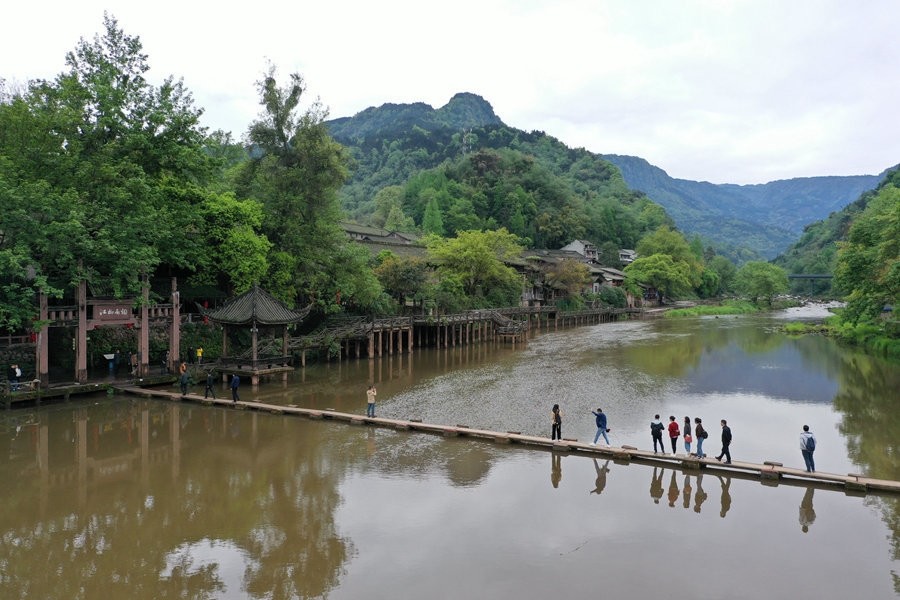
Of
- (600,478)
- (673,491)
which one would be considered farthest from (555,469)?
(673,491)

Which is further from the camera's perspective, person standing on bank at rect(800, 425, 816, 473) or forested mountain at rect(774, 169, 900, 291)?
forested mountain at rect(774, 169, 900, 291)

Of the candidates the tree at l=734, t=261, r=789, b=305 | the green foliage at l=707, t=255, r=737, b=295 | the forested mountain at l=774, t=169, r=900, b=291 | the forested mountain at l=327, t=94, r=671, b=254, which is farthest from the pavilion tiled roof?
the forested mountain at l=774, t=169, r=900, b=291

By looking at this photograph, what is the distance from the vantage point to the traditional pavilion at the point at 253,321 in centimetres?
2617

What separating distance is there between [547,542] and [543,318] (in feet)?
184

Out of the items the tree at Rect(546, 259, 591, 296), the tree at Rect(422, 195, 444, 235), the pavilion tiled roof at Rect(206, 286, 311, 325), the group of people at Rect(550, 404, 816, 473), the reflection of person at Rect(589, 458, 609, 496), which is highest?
the tree at Rect(422, 195, 444, 235)

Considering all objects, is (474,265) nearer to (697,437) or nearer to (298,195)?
(298,195)

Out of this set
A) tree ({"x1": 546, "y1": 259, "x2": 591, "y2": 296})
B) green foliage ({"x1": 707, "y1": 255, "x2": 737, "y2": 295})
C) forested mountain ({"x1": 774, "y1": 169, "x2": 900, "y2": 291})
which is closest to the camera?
tree ({"x1": 546, "y1": 259, "x2": 591, "y2": 296})

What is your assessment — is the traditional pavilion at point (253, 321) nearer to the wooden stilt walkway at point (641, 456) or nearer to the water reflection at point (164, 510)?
the wooden stilt walkway at point (641, 456)

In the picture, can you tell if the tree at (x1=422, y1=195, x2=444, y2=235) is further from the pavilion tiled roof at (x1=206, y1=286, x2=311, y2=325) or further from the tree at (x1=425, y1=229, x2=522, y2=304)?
the pavilion tiled roof at (x1=206, y1=286, x2=311, y2=325)

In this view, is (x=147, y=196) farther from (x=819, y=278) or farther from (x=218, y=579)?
(x=819, y=278)

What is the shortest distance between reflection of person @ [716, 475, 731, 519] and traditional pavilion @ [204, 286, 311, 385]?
1910 cm

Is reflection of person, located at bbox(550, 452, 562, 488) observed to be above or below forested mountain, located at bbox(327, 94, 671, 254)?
below

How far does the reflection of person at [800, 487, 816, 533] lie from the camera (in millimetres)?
11500

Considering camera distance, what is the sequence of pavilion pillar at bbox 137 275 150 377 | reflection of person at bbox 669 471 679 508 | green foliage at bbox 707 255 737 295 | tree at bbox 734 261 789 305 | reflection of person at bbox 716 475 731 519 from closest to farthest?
reflection of person at bbox 716 475 731 519 < reflection of person at bbox 669 471 679 508 < pavilion pillar at bbox 137 275 150 377 < tree at bbox 734 261 789 305 < green foliage at bbox 707 255 737 295
